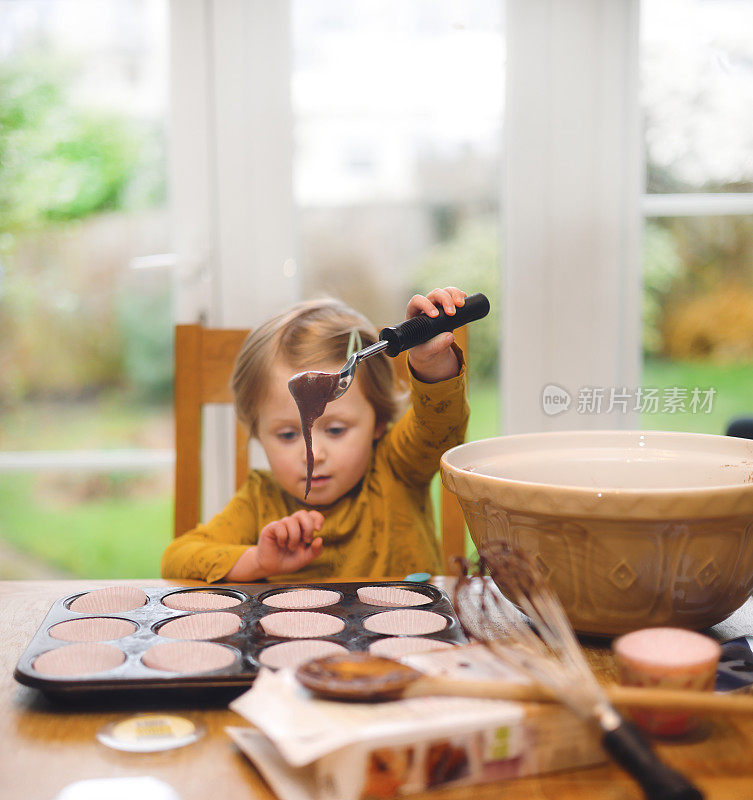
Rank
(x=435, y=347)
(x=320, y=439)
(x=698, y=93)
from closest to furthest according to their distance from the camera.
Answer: (x=435, y=347), (x=320, y=439), (x=698, y=93)

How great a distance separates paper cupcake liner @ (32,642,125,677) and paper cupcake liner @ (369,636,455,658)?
0.62ft

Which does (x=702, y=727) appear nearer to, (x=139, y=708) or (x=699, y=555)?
(x=699, y=555)

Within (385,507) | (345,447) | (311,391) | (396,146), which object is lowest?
(385,507)

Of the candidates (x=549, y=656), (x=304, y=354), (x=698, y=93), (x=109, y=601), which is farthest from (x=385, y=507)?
(x=698, y=93)

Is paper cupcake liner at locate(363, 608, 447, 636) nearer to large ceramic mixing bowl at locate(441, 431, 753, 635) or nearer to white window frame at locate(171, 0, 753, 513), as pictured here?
large ceramic mixing bowl at locate(441, 431, 753, 635)

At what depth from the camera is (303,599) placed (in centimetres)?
71

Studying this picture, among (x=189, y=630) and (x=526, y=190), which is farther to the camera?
(x=526, y=190)

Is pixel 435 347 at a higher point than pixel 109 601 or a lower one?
higher

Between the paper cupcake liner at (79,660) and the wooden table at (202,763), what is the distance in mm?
24

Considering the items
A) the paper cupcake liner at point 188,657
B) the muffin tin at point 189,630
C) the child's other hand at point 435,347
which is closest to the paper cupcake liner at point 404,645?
the muffin tin at point 189,630

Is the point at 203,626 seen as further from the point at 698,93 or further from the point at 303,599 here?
the point at 698,93

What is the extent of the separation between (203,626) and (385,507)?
1.77ft

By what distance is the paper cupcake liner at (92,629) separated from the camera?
0.63 m

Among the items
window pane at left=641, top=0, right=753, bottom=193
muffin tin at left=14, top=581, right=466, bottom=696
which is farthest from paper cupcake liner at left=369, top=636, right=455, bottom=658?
window pane at left=641, top=0, right=753, bottom=193
